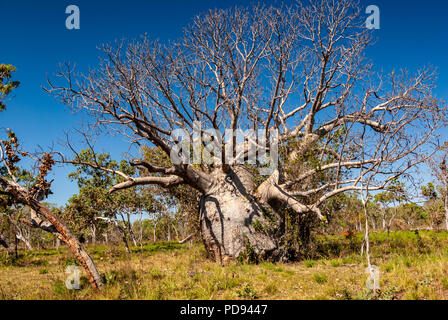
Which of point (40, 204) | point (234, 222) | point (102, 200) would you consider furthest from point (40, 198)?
point (102, 200)

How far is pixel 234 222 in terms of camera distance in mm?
8375

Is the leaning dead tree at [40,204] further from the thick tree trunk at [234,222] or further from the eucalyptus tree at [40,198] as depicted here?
the thick tree trunk at [234,222]

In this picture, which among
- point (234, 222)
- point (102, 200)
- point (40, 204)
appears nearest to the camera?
point (40, 204)

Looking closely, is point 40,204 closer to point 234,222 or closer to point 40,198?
point 40,198

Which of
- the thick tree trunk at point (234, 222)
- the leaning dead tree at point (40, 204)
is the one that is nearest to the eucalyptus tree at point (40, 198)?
the leaning dead tree at point (40, 204)

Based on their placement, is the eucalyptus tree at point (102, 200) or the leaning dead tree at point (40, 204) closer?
the leaning dead tree at point (40, 204)

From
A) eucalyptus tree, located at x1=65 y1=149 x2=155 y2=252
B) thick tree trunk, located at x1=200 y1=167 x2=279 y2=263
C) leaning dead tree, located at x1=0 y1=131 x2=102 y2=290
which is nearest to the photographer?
leaning dead tree, located at x1=0 y1=131 x2=102 y2=290

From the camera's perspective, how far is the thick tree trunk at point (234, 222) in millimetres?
8211

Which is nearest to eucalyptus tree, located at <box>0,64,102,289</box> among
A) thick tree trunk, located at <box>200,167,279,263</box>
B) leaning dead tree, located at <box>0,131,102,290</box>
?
leaning dead tree, located at <box>0,131,102,290</box>

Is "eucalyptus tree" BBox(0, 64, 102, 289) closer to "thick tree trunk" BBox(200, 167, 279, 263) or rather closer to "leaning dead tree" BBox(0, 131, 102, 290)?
"leaning dead tree" BBox(0, 131, 102, 290)

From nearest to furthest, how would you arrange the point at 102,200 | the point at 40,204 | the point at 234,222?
the point at 40,204 < the point at 234,222 < the point at 102,200

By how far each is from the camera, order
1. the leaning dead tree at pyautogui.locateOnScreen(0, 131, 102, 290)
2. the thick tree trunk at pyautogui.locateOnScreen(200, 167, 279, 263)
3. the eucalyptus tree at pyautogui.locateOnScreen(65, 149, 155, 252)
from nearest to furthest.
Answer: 1. the leaning dead tree at pyautogui.locateOnScreen(0, 131, 102, 290)
2. the thick tree trunk at pyautogui.locateOnScreen(200, 167, 279, 263)
3. the eucalyptus tree at pyautogui.locateOnScreen(65, 149, 155, 252)

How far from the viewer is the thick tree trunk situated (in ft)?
26.9
